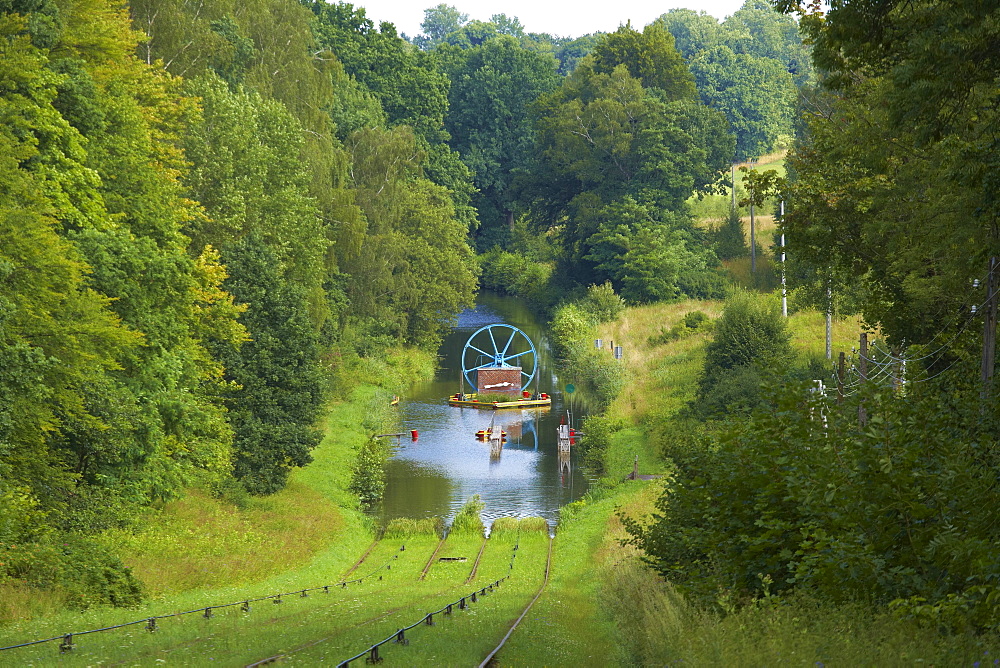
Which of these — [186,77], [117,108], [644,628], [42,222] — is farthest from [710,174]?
[644,628]

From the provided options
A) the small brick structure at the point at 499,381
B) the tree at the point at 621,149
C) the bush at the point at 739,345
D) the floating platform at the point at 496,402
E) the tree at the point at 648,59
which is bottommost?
the floating platform at the point at 496,402

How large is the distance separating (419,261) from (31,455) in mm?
43246

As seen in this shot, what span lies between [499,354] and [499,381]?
703 centimetres

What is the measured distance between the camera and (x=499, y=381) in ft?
210

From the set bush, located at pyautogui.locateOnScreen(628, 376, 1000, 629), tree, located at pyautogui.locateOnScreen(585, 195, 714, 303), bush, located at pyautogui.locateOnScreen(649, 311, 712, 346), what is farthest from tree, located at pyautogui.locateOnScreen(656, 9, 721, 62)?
bush, located at pyautogui.locateOnScreen(628, 376, 1000, 629)

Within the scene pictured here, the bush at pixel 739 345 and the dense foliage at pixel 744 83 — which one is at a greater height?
the dense foliage at pixel 744 83

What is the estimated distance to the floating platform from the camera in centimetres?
6175

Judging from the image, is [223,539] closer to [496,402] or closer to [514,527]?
[514,527]

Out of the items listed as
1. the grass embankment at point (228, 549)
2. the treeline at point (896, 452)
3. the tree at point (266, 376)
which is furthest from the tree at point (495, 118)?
the treeline at point (896, 452)

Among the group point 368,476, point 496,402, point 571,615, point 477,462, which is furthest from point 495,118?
point 571,615

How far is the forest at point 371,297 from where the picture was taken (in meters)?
12.9

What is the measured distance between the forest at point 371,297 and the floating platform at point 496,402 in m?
3.88

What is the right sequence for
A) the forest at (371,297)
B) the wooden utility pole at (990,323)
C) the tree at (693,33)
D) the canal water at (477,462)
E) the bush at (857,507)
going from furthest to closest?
the tree at (693,33)
the canal water at (477,462)
the wooden utility pole at (990,323)
the forest at (371,297)
the bush at (857,507)

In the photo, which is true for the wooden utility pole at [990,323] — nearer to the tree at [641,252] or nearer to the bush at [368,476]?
the bush at [368,476]
